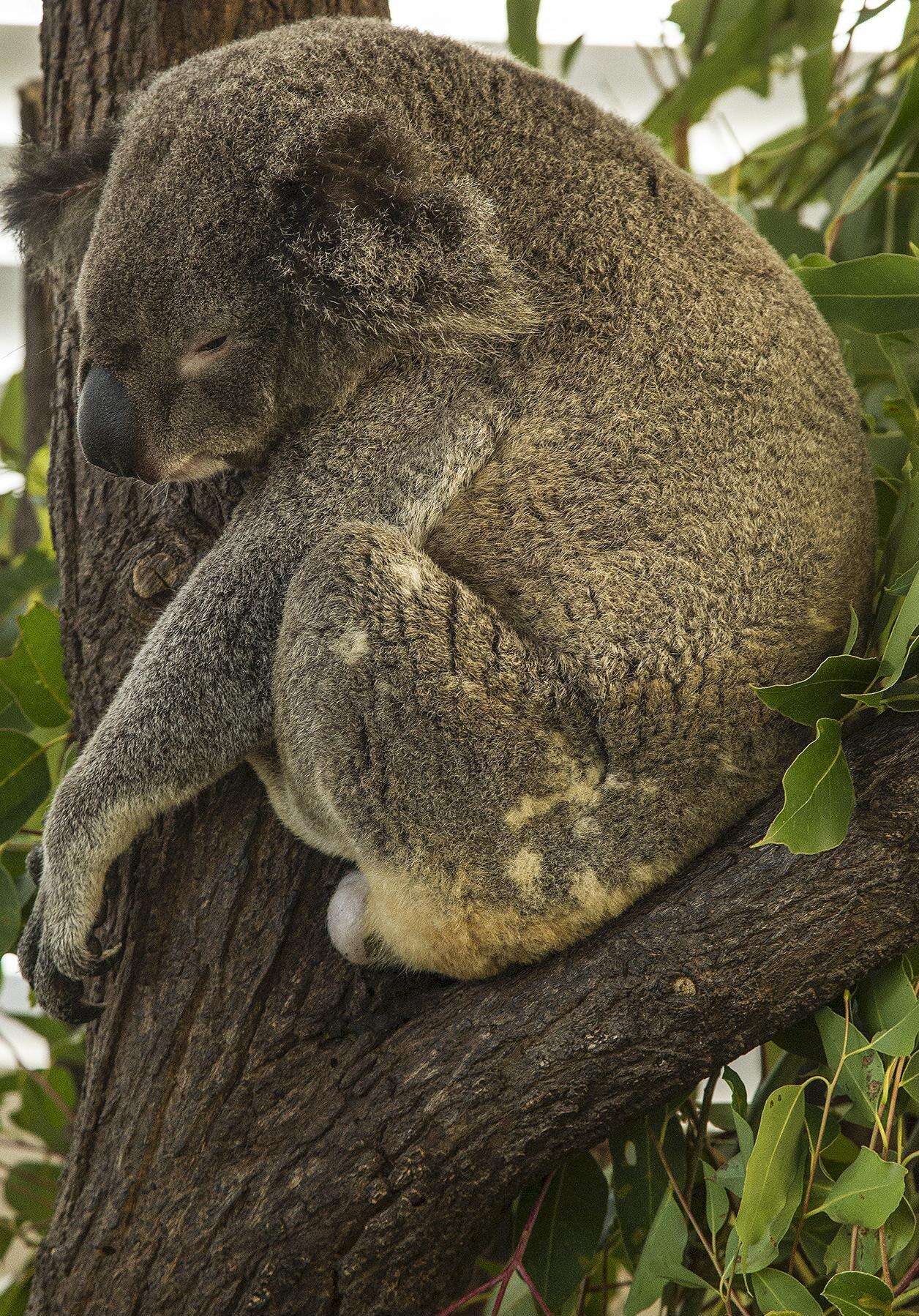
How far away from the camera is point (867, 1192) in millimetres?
1627

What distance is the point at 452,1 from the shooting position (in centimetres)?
434

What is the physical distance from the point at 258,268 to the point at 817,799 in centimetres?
128

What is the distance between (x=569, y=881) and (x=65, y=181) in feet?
5.71

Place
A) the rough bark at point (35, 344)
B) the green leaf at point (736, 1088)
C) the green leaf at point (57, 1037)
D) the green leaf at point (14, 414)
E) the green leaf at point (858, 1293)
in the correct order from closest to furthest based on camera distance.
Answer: the green leaf at point (858, 1293), the green leaf at point (736, 1088), the green leaf at point (57, 1037), the rough bark at point (35, 344), the green leaf at point (14, 414)

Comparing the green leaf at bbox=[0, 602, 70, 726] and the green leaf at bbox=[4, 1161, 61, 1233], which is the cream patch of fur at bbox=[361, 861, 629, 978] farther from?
the green leaf at bbox=[4, 1161, 61, 1233]

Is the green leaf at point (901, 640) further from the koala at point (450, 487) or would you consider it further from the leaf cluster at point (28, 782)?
the leaf cluster at point (28, 782)

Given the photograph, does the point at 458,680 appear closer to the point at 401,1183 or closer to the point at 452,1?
the point at 401,1183

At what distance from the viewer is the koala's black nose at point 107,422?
6.65ft

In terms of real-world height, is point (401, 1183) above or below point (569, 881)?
below

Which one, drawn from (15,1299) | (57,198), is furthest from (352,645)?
(15,1299)

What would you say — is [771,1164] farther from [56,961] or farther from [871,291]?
[871,291]

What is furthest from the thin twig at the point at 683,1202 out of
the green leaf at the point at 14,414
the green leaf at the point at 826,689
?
the green leaf at the point at 14,414

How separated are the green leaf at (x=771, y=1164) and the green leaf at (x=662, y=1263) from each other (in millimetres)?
166

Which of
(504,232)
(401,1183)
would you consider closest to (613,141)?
(504,232)
